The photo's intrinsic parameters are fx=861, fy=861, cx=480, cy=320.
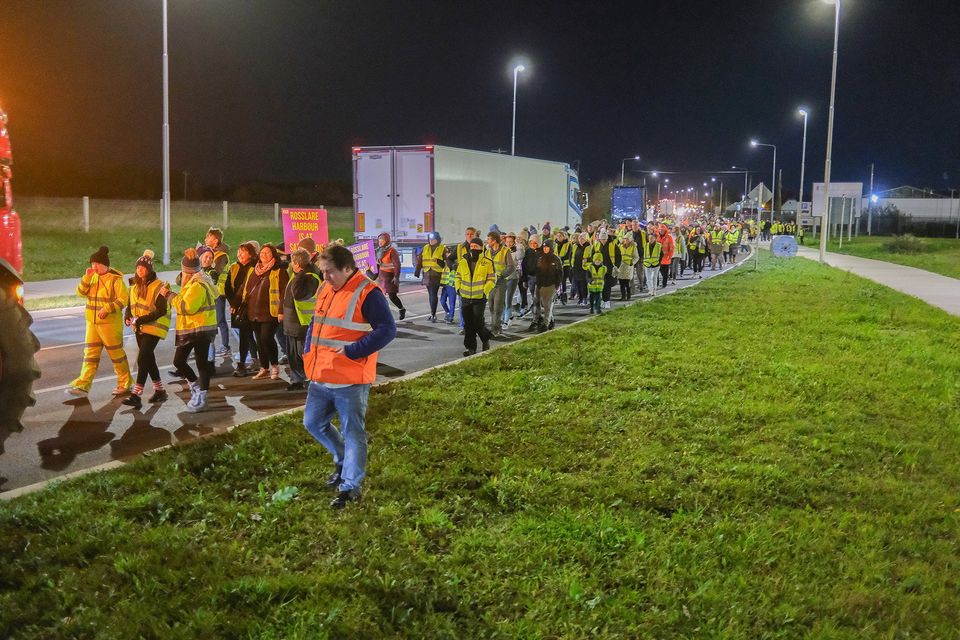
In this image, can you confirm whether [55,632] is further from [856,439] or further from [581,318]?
[581,318]

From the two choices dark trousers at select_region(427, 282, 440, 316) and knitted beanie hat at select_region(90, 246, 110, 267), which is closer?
knitted beanie hat at select_region(90, 246, 110, 267)

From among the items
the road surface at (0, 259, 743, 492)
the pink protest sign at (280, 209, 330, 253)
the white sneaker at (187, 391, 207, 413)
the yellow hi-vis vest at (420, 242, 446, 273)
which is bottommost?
the road surface at (0, 259, 743, 492)

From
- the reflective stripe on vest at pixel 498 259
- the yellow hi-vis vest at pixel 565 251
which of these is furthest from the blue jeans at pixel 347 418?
the yellow hi-vis vest at pixel 565 251

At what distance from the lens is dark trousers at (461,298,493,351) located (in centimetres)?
1230

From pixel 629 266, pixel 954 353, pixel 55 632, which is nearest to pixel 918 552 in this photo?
pixel 55 632

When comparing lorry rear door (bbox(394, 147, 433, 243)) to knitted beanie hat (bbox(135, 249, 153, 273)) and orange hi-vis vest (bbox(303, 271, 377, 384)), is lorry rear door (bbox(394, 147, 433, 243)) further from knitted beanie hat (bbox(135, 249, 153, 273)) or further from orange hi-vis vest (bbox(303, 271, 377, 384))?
orange hi-vis vest (bbox(303, 271, 377, 384))

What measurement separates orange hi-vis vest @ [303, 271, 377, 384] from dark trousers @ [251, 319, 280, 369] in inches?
188

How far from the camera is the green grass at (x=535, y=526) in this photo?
433 centimetres

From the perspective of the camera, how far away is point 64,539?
5062 millimetres

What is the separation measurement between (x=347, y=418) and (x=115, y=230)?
3355 cm

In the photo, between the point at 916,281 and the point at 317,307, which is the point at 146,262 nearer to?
the point at 317,307

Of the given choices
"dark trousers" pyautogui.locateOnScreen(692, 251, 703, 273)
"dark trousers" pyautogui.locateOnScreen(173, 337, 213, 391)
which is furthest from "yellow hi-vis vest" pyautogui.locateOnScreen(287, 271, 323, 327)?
"dark trousers" pyautogui.locateOnScreen(692, 251, 703, 273)

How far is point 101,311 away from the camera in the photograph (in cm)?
922

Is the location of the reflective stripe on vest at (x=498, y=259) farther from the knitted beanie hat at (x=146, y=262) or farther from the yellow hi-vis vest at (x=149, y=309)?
the yellow hi-vis vest at (x=149, y=309)
